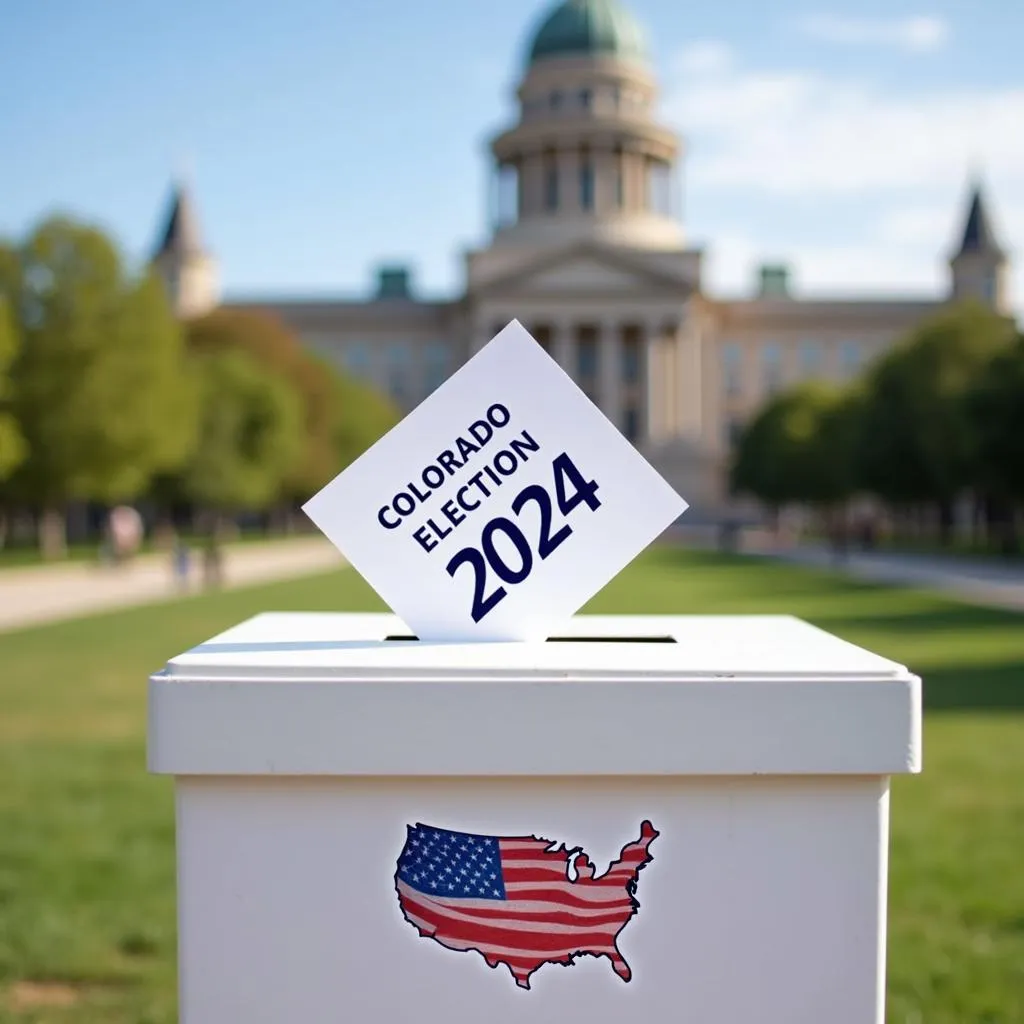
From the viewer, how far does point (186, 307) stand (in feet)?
318

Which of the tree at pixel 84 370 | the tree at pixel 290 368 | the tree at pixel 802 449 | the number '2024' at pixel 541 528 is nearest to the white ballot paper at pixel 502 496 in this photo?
the number '2024' at pixel 541 528

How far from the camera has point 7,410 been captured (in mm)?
36250

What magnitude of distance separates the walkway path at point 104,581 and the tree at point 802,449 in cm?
2233

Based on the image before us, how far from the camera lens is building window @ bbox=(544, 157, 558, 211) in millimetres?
99875

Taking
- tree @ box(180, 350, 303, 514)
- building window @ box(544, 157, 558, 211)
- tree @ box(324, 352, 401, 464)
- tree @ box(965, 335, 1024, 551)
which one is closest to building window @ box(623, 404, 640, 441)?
building window @ box(544, 157, 558, 211)

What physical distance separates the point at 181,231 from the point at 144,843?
95.5 meters

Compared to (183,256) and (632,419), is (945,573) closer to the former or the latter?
(632,419)

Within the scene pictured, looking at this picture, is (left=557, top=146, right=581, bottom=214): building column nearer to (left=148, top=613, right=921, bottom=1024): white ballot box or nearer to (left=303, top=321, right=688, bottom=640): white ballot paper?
(left=303, top=321, right=688, bottom=640): white ballot paper

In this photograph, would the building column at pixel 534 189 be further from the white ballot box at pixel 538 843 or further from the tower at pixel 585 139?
the white ballot box at pixel 538 843

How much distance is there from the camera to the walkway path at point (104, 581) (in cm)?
2320

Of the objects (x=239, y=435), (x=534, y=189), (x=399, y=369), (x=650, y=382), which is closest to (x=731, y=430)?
(x=650, y=382)

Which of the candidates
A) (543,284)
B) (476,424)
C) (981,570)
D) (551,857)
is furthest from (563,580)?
(543,284)

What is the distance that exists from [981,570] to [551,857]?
35.6 metres

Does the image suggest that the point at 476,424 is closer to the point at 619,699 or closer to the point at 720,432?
the point at 619,699
